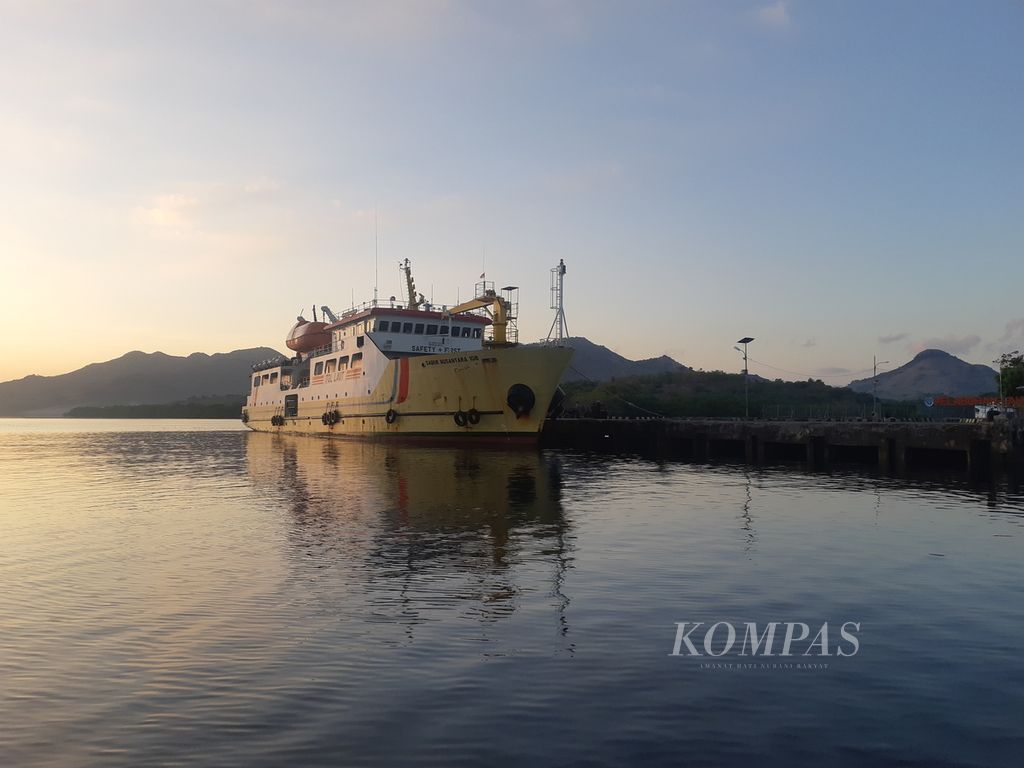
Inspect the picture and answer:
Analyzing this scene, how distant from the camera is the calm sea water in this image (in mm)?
6961

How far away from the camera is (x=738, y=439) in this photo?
5316 cm

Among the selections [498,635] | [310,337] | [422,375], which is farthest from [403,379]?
[498,635]

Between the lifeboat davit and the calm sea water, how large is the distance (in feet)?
173

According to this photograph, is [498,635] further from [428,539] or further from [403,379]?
[403,379]

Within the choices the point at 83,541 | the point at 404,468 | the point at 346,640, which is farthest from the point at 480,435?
the point at 346,640

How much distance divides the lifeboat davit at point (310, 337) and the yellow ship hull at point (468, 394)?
1946cm

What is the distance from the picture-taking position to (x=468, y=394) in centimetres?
5000

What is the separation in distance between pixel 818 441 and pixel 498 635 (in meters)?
41.8

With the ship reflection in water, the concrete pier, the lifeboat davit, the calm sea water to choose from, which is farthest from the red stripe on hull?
the calm sea water

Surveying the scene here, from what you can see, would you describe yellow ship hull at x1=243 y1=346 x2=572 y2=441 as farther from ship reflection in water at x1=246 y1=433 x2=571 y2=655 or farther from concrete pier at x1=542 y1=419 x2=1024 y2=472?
concrete pier at x1=542 y1=419 x2=1024 y2=472

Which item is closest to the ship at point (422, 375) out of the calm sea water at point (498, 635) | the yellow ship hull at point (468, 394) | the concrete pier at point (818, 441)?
the yellow ship hull at point (468, 394)

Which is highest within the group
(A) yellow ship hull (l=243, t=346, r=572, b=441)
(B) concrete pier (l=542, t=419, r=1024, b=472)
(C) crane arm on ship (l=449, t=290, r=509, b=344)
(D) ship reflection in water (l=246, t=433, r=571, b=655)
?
(C) crane arm on ship (l=449, t=290, r=509, b=344)

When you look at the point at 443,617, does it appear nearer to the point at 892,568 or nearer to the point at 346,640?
the point at 346,640

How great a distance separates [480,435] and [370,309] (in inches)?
Answer: 597
